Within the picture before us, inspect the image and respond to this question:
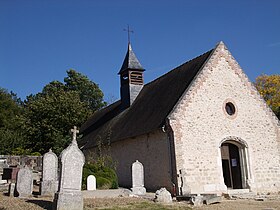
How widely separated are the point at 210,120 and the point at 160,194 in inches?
212

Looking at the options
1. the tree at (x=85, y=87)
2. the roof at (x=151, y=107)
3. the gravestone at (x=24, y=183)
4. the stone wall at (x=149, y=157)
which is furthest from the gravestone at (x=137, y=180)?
the tree at (x=85, y=87)

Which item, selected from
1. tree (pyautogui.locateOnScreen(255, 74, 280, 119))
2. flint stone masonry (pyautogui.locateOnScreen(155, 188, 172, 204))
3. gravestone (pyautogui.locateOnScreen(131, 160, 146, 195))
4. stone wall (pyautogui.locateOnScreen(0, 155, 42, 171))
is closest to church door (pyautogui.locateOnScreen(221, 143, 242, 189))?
gravestone (pyautogui.locateOnScreen(131, 160, 146, 195))

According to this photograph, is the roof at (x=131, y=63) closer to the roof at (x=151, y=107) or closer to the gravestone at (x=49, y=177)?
the roof at (x=151, y=107)

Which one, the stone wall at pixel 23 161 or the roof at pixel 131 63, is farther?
the roof at pixel 131 63

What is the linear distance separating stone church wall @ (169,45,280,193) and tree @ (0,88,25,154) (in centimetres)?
1791

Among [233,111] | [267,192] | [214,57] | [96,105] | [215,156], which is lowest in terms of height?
[267,192]

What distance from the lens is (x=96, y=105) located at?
48.2 m

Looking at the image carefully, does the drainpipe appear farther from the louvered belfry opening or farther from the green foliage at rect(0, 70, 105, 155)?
the green foliage at rect(0, 70, 105, 155)

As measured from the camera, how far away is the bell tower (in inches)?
856

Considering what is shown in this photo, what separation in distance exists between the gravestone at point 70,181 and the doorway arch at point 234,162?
845 centimetres

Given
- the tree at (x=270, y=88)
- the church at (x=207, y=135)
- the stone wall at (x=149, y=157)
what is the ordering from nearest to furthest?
the church at (x=207, y=135)
the stone wall at (x=149, y=157)
the tree at (x=270, y=88)

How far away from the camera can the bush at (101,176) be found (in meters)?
14.3

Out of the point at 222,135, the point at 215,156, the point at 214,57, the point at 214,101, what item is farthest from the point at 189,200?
the point at 214,57

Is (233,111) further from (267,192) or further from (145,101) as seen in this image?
(145,101)
